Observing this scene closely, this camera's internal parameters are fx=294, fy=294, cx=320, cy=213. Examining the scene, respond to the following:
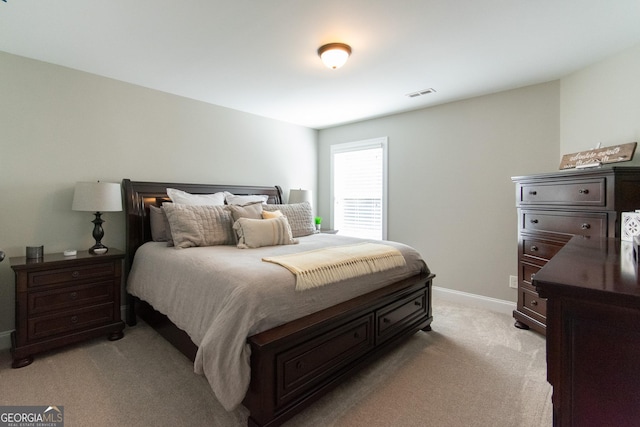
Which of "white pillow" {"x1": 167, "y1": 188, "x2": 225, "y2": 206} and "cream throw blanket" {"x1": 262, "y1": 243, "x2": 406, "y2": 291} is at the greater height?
"white pillow" {"x1": 167, "y1": 188, "x2": 225, "y2": 206}

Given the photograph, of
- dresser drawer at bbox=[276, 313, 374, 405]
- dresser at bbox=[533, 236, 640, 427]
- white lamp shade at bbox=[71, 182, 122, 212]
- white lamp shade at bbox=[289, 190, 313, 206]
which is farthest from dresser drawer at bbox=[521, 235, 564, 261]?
white lamp shade at bbox=[71, 182, 122, 212]

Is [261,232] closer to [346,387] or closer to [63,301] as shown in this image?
[346,387]

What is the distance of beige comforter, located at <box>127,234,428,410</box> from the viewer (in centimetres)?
147

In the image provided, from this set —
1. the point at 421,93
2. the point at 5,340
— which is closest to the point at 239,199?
the point at 5,340

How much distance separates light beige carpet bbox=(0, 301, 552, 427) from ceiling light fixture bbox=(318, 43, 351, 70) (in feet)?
7.77

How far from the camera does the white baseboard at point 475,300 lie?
126 inches

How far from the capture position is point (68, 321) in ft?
7.77

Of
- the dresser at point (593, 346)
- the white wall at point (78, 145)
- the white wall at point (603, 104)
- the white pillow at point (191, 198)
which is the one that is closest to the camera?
the dresser at point (593, 346)

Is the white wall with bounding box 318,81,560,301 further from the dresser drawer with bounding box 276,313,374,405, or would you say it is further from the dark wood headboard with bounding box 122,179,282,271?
the dark wood headboard with bounding box 122,179,282,271

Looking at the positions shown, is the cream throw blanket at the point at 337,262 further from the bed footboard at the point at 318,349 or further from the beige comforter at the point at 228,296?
the bed footboard at the point at 318,349

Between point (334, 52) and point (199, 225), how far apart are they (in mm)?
1864

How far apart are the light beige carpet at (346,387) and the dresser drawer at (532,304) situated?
21cm

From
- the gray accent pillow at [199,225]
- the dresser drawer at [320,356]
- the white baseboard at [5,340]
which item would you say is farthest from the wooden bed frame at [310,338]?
the white baseboard at [5,340]

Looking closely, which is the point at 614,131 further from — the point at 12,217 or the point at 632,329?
the point at 12,217
